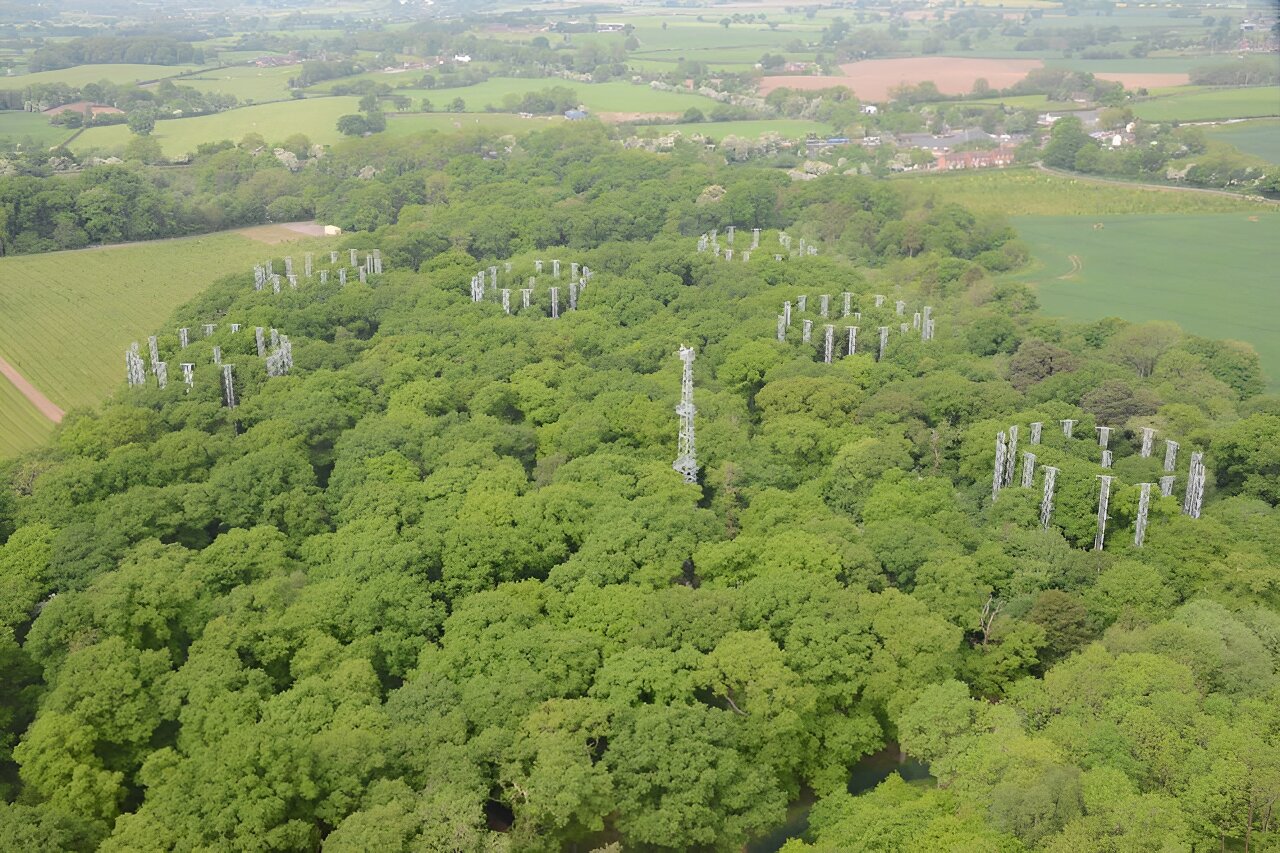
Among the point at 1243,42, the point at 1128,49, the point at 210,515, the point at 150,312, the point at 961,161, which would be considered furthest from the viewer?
the point at 1128,49

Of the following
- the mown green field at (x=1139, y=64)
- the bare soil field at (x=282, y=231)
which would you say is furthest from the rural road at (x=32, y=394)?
the mown green field at (x=1139, y=64)

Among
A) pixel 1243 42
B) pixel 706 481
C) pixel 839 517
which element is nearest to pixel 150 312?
pixel 706 481

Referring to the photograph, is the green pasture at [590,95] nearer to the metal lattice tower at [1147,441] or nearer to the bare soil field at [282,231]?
the bare soil field at [282,231]

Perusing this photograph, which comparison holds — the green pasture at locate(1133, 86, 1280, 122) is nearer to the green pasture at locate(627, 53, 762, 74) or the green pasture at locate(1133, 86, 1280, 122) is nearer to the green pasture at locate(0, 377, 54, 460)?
the green pasture at locate(627, 53, 762, 74)

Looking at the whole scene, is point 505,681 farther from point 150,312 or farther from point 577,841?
point 150,312

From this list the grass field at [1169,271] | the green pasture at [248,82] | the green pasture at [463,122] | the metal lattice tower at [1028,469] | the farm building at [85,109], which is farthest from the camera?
the green pasture at [248,82]

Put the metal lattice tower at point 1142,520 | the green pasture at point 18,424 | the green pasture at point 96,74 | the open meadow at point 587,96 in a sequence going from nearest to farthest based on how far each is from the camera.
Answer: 1. the metal lattice tower at point 1142,520
2. the green pasture at point 18,424
3. the green pasture at point 96,74
4. the open meadow at point 587,96


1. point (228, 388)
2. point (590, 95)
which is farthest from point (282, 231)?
point (590, 95)
